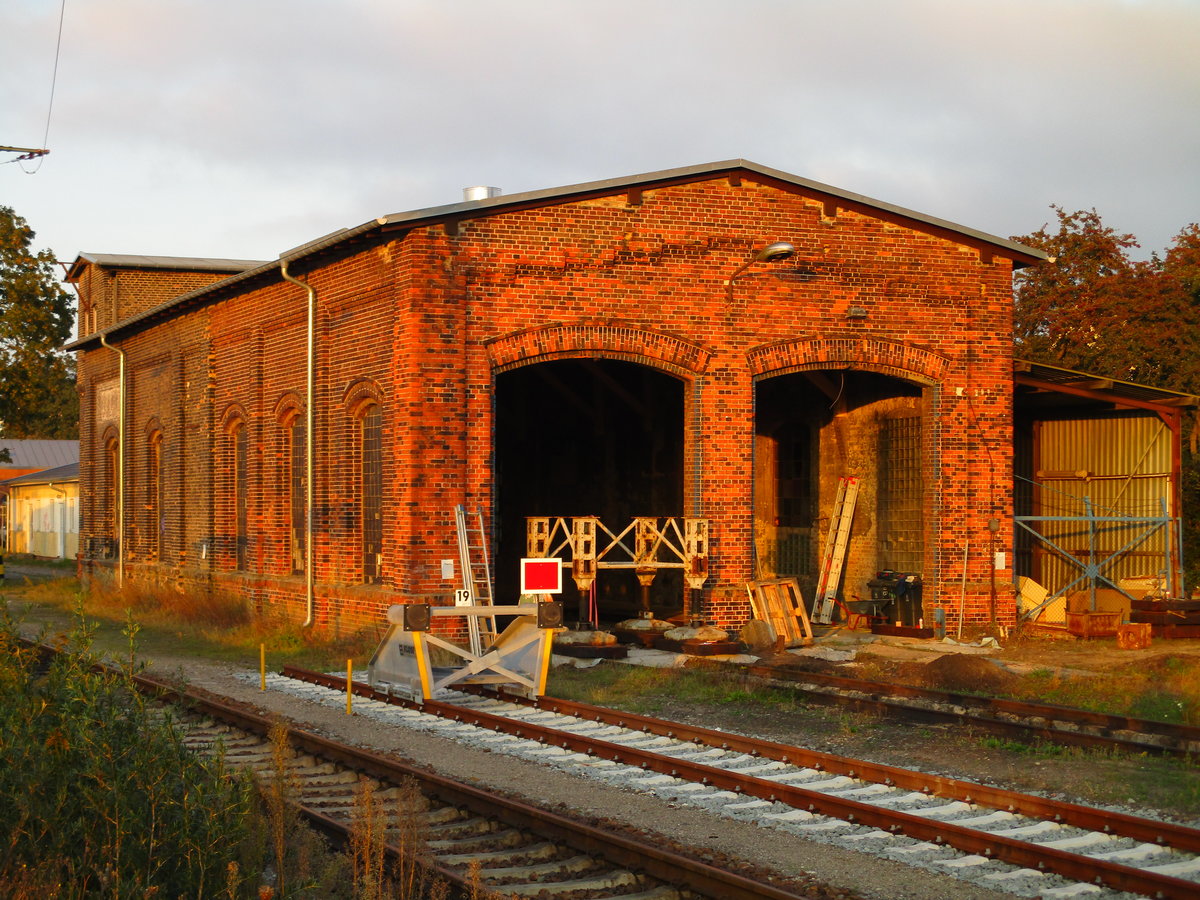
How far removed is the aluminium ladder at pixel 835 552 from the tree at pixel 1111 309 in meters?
15.3

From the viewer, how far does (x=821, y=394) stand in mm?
23469

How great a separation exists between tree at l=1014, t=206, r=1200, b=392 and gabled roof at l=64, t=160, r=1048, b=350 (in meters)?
16.3

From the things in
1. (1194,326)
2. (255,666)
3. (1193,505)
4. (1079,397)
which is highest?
(1194,326)

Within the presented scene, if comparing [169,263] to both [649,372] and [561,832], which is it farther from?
[561,832]

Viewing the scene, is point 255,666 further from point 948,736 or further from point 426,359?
point 948,736

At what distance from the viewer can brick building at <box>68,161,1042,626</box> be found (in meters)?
17.6

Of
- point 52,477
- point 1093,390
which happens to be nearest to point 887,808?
point 1093,390

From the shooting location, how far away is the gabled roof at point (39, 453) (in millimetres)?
71750

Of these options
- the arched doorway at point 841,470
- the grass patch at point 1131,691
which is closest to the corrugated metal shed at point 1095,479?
the arched doorway at point 841,470

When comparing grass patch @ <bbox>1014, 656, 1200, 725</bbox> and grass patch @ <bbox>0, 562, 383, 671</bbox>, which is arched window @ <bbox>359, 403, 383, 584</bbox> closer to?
grass patch @ <bbox>0, 562, 383, 671</bbox>

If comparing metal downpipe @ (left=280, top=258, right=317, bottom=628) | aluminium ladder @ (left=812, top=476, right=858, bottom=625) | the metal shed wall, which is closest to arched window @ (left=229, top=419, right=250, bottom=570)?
metal downpipe @ (left=280, top=258, right=317, bottom=628)

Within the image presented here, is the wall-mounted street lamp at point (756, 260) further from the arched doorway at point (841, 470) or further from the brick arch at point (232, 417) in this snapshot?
the brick arch at point (232, 417)

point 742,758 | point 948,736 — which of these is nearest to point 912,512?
point 948,736

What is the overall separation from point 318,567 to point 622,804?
Answer: 41.5 ft
